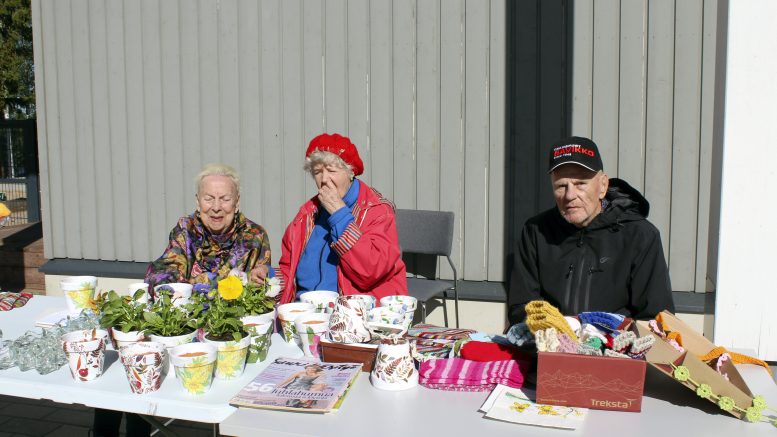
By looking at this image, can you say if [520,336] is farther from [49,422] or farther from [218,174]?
[49,422]

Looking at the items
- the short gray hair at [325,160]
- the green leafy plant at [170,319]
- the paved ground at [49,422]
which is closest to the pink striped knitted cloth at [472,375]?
the green leafy plant at [170,319]

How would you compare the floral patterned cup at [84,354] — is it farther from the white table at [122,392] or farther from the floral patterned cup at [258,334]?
the floral patterned cup at [258,334]

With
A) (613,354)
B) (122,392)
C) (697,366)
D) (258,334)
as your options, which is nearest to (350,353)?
(258,334)

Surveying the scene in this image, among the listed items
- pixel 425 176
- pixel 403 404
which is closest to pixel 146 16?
pixel 425 176

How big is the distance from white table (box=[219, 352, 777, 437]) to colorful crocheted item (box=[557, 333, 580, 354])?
16cm

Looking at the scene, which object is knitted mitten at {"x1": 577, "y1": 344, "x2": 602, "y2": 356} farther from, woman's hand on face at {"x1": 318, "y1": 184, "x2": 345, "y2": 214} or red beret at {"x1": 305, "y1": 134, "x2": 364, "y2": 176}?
red beret at {"x1": 305, "y1": 134, "x2": 364, "y2": 176}

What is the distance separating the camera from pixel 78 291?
103 inches

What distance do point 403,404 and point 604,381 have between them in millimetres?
529

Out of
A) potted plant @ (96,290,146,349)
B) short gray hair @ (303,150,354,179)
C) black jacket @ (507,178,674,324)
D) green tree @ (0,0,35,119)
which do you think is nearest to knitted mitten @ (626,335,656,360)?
black jacket @ (507,178,674,324)

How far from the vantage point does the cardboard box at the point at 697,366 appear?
166 centimetres

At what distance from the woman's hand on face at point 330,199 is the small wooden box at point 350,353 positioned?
3.17 feet

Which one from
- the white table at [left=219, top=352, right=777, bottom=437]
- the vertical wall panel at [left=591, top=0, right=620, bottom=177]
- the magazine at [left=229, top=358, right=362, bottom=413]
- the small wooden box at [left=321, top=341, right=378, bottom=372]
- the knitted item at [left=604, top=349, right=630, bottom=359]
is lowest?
the white table at [left=219, top=352, right=777, bottom=437]

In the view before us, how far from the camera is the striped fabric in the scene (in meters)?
2.80

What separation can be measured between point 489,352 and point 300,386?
582mm
